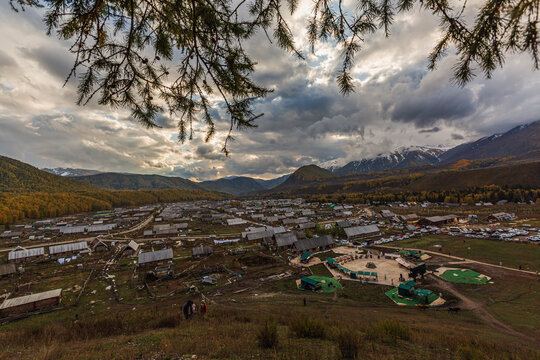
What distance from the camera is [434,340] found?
28.1 ft

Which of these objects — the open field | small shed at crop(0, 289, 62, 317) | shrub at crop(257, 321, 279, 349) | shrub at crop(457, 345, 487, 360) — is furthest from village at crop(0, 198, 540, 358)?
shrub at crop(457, 345, 487, 360)

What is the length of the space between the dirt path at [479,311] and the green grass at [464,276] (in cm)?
150

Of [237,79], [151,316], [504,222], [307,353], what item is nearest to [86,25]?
[237,79]

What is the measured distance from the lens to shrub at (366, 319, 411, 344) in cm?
811

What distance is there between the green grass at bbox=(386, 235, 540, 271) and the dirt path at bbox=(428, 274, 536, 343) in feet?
40.6

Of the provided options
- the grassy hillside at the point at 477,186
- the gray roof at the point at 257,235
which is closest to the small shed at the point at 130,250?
the gray roof at the point at 257,235

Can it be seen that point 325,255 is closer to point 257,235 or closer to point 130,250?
point 257,235

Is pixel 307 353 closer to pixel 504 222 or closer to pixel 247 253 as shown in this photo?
pixel 247 253

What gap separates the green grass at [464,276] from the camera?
21.0 metres

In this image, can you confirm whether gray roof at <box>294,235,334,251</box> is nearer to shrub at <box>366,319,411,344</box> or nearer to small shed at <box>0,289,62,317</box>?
shrub at <box>366,319,411,344</box>

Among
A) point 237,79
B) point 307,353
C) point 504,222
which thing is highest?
point 237,79

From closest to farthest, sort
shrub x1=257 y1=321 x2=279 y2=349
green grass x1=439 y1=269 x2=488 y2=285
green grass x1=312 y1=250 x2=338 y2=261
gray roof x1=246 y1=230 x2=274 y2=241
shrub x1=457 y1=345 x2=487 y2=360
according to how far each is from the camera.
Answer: shrub x1=457 y1=345 x2=487 y2=360 → shrub x1=257 y1=321 x2=279 y2=349 → green grass x1=439 y1=269 x2=488 y2=285 → green grass x1=312 y1=250 x2=338 y2=261 → gray roof x1=246 y1=230 x2=274 y2=241

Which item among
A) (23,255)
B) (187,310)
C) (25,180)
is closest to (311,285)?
(187,310)

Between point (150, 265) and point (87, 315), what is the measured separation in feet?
42.6
